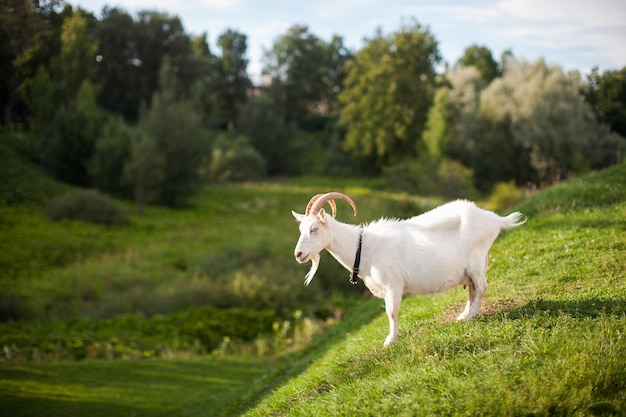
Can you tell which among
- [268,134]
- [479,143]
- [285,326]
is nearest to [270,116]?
[268,134]

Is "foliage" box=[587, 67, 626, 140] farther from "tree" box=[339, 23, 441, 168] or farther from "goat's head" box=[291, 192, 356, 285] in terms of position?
"tree" box=[339, 23, 441, 168]

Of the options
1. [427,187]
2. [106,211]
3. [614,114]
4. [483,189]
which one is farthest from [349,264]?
[483,189]

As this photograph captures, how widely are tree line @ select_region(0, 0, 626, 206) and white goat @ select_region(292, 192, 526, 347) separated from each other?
15193mm

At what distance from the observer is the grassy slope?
547 cm

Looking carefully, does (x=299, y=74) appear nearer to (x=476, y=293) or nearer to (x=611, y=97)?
(x=611, y=97)

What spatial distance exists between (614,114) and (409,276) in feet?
55.9

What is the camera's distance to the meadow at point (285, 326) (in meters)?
5.96

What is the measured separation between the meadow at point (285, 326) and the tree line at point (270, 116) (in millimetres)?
8473

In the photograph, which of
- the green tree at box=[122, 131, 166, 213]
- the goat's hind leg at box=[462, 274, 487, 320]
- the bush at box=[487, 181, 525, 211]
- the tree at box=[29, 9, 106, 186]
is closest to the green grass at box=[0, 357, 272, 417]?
the goat's hind leg at box=[462, 274, 487, 320]

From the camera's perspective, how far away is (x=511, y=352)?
6.25 meters

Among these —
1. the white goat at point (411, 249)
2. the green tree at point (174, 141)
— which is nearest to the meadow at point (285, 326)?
the white goat at point (411, 249)

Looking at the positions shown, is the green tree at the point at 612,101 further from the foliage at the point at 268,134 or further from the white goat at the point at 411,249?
the foliage at the point at 268,134

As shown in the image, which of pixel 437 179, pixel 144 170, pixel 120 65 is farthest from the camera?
pixel 120 65

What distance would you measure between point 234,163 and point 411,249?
5591 centimetres
